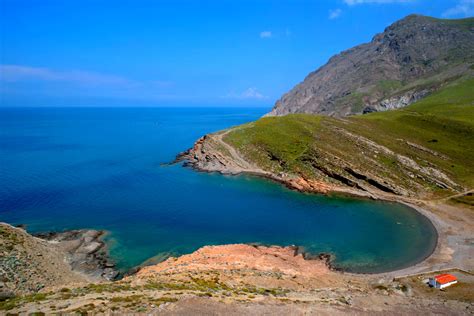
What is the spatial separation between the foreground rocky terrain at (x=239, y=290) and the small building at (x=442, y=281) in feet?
2.77

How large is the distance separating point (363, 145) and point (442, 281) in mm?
67903

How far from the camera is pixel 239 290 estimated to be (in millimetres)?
35312

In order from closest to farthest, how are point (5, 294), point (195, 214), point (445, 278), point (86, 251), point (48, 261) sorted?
point (5, 294)
point (445, 278)
point (48, 261)
point (86, 251)
point (195, 214)

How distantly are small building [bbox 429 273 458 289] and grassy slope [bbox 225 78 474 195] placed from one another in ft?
152

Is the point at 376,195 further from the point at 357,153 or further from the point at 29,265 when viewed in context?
the point at 29,265

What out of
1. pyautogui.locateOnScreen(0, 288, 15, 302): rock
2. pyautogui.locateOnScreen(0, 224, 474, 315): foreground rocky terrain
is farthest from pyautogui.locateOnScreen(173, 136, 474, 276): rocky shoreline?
pyautogui.locateOnScreen(0, 288, 15, 302): rock

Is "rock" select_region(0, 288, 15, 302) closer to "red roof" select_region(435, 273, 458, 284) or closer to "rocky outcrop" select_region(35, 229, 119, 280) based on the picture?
"rocky outcrop" select_region(35, 229, 119, 280)

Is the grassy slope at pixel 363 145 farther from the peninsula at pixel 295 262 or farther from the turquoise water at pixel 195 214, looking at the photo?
the turquoise water at pixel 195 214

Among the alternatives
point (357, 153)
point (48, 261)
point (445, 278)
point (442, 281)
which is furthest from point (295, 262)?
point (357, 153)

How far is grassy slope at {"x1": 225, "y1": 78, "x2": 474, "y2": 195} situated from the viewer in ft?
306

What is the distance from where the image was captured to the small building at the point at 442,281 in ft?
133

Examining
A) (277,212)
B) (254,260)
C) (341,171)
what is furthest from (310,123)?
(254,260)

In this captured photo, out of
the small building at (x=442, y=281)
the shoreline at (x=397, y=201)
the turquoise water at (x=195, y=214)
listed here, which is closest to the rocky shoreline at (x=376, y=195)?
the shoreline at (x=397, y=201)

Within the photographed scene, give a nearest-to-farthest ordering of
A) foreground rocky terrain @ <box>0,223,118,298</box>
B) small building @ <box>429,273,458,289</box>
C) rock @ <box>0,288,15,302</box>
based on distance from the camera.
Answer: rock @ <box>0,288,15,302</box> → foreground rocky terrain @ <box>0,223,118,298</box> → small building @ <box>429,273,458,289</box>
